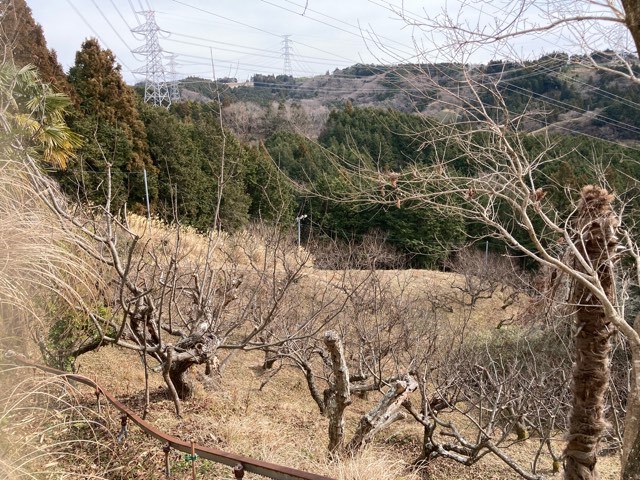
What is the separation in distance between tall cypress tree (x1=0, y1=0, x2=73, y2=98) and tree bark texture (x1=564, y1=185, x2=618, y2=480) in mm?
4279

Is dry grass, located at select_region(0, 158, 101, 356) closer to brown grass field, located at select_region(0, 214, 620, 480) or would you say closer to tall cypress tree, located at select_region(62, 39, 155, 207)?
brown grass field, located at select_region(0, 214, 620, 480)

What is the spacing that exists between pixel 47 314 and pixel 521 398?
532 centimetres

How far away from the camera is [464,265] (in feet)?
52.2

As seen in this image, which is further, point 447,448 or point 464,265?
point 464,265

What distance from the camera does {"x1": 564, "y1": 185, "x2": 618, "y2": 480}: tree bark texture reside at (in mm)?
4199

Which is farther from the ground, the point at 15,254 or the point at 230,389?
the point at 15,254

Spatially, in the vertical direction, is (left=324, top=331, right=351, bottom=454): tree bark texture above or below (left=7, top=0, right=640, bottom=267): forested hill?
below

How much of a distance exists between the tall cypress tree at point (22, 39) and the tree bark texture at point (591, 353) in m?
4.28

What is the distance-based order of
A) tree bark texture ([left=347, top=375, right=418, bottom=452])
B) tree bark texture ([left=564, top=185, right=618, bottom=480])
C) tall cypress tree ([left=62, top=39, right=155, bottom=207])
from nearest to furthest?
tree bark texture ([left=347, top=375, right=418, bottom=452]) < tree bark texture ([left=564, top=185, right=618, bottom=480]) < tall cypress tree ([left=62, top=39, right=155, bottom=207])

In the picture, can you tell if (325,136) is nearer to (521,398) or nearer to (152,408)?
(521,398)

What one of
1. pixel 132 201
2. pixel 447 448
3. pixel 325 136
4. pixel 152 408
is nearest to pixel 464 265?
pixel 325 136

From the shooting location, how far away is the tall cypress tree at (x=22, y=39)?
351 centimetres

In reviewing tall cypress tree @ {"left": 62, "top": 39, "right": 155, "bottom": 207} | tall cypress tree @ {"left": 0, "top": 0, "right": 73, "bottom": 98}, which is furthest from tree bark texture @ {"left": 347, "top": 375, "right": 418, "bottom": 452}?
tall cypress tree @ {"left": 62, "top": 39, "right": 155, "bottom": 207}

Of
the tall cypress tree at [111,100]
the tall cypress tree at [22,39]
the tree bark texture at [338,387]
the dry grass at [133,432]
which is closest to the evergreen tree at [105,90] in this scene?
the tall cypress tree at [111,100]
